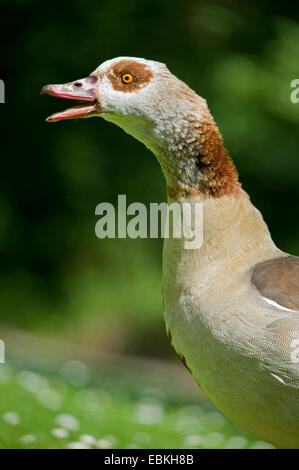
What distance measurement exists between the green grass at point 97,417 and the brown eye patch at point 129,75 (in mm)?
1603

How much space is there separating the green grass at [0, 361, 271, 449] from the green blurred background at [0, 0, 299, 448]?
5.63 feet

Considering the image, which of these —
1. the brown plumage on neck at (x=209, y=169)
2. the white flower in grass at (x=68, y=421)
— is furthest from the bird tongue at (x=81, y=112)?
the white flower in grass at (x=68, y=421)

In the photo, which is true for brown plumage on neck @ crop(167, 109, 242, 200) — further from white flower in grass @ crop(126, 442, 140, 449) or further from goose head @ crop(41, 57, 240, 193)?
white flower in grass @ crop(126, 442, 140, 449)

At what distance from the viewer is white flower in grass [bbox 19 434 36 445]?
9.97 ft

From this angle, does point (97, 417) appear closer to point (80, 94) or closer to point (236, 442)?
point (236, 442)

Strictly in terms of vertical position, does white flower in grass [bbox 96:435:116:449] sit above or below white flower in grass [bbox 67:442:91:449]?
above

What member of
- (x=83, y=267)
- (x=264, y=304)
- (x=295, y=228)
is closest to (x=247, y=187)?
(x=295, y=228)

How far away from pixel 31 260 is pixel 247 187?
7.67 feet

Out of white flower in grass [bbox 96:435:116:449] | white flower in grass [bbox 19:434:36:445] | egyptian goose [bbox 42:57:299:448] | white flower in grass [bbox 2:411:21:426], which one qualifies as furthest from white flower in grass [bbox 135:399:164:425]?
egyptian goose [bbox 42:57:299:448]

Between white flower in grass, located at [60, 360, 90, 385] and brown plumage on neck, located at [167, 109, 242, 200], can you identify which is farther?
white flower in grass, located at [60, 360, 90, 385]

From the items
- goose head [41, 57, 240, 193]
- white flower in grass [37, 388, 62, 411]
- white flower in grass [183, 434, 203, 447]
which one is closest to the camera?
goose head [41, 57, 240, 193]

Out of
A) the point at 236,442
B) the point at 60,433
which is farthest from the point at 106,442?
the point at 236,442

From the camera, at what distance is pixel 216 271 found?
2.39 m
